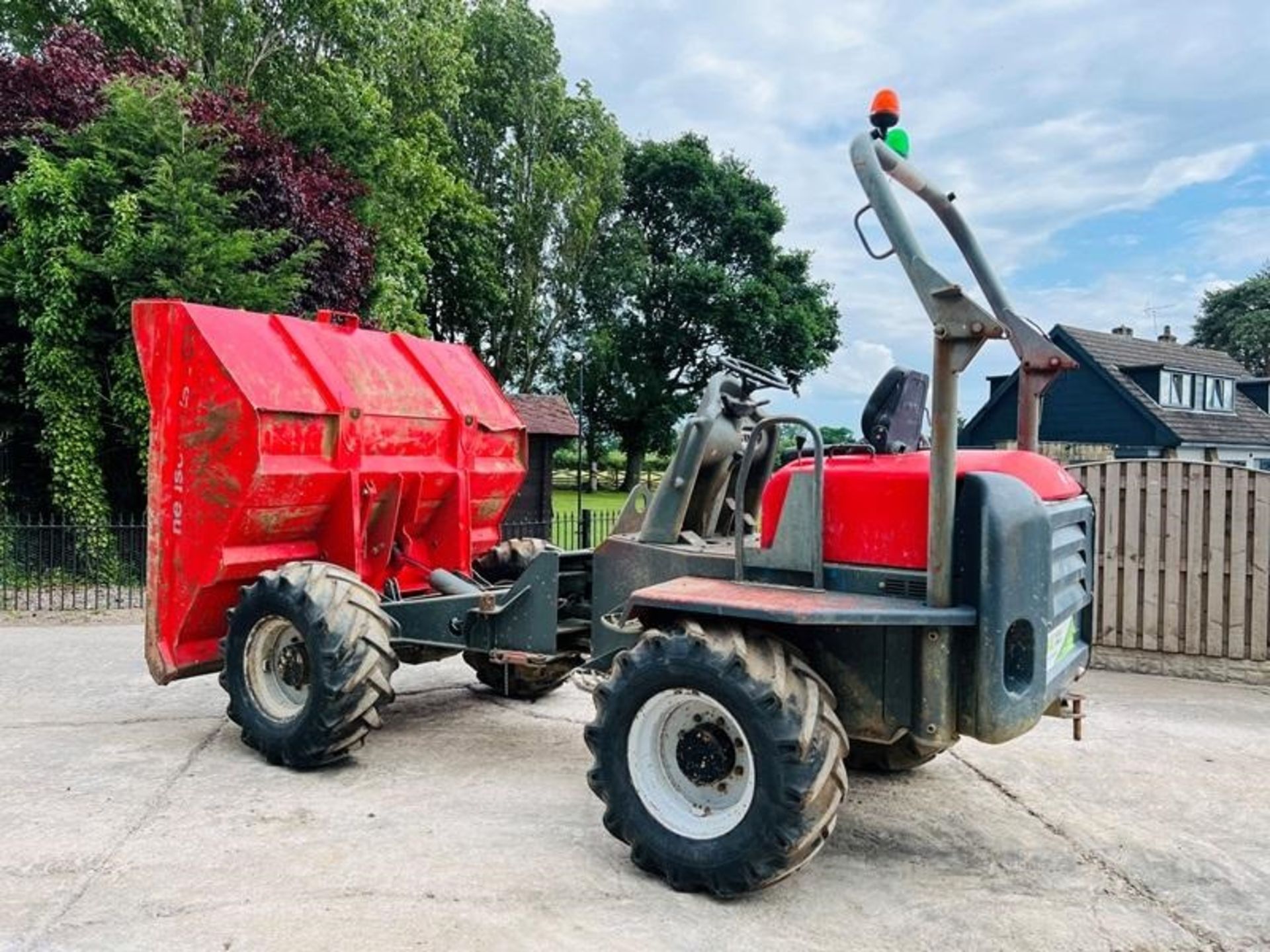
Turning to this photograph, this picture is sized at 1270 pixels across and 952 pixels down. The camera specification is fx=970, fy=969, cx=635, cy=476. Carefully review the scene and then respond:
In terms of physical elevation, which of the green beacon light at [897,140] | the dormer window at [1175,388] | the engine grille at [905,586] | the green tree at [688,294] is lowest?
the engine grille at [905,586]

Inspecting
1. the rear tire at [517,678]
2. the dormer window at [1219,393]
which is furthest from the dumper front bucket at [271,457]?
→ the dormer window at [1219,393]

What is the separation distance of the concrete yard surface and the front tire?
0.19 meters

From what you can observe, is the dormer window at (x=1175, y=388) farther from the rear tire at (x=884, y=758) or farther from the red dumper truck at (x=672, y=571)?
the rear tire at (x=884, y=758)

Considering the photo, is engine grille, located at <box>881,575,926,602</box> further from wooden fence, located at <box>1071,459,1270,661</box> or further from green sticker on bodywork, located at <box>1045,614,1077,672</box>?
wooden fence, located at <box>1071,459,1270,661</box>

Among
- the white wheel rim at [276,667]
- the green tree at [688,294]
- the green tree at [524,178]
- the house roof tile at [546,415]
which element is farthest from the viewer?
the green tree at [688,294]

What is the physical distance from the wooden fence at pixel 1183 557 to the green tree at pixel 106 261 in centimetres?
979

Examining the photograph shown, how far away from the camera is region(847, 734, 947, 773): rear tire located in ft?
16.4

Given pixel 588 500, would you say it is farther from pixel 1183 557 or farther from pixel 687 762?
pixel 687 762

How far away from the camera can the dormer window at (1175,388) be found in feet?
94.9

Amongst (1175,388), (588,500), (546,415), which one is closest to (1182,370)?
(1175,388)

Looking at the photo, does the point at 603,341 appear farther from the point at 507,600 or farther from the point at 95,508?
the point at 507,600

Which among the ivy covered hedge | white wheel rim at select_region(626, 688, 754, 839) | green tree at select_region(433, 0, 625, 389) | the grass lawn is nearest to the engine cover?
white wheel rim at select_region(626, 688, 754, 839)

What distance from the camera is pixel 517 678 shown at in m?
6.61

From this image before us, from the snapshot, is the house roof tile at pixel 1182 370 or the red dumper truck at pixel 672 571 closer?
the red dumper truck at pixel 672 571
